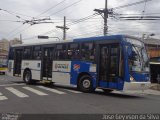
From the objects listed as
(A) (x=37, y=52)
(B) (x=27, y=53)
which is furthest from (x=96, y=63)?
(B) (x=27, y=53)

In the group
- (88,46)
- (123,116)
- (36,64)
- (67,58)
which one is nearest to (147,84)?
(88,46)

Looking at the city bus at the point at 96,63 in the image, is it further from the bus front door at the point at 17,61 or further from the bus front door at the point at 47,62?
the bus front door at the point at 17,61

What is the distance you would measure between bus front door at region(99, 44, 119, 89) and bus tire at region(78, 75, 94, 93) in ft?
2.92

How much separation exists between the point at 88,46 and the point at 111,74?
7.69 feet

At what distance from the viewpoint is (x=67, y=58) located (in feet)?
63.7

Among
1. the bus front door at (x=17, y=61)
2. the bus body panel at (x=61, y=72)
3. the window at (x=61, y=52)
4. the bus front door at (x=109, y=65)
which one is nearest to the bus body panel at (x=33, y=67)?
the bus front door at (x=17, y=61)

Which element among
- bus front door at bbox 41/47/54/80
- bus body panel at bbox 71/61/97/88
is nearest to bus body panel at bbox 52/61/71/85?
bus body panel at bbox 71/61/97/88

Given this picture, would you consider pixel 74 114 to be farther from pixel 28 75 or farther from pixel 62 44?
pixel 28 75

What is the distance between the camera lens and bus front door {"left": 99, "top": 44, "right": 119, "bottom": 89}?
16219mm

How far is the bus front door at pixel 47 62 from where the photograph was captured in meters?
21.0

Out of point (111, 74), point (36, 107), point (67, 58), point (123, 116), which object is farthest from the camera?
point (67, 58)

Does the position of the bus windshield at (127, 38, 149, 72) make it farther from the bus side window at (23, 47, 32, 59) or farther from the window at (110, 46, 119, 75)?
the bus side window at (23, 47, 32, 59)

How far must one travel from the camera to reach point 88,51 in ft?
58.5

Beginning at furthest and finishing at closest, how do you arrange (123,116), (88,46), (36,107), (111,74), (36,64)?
(36,64) → (88,46) → (111,74) → (36,107) → (123,116)
